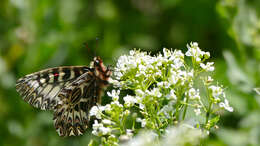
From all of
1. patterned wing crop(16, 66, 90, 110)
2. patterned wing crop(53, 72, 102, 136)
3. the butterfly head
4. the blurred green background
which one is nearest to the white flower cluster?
the butterfly head

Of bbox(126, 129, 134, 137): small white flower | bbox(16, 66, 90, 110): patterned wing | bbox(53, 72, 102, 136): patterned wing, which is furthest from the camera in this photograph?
bbox(16, 66, 90, 110): patterned wing

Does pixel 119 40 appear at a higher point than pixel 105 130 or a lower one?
higher

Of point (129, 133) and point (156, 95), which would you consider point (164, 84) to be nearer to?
point (156, 95)

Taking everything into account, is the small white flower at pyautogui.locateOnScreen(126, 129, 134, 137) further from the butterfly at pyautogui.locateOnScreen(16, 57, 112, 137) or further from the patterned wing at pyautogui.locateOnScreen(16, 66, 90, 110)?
the patterned wing at pyautogui.locateOnScreen(16, 66, 90, 110)

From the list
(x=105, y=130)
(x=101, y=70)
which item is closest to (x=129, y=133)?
(x=105, y=130)

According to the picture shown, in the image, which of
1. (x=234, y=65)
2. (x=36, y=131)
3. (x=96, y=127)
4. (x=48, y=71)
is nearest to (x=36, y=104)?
(x=48, y=71)

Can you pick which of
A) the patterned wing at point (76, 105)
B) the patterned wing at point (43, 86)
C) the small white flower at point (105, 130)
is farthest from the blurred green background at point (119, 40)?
the small white flower at point (105, 130)

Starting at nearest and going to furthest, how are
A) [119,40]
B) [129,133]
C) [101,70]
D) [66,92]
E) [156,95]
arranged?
[129,133] < [156,95] < [101,70] < [66,92] < [119,40]

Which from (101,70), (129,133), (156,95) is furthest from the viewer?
(101,70)
